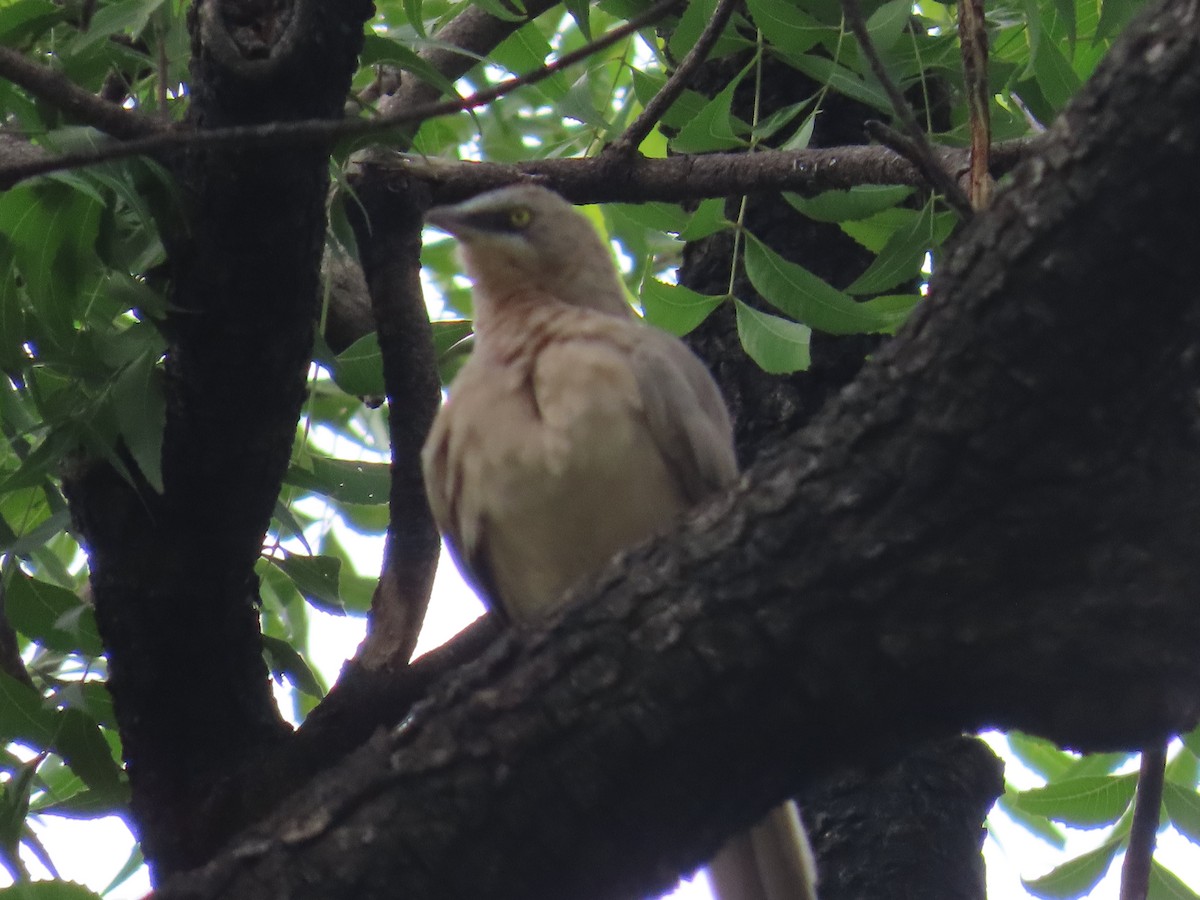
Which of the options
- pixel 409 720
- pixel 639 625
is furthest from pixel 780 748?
pixel 409 720

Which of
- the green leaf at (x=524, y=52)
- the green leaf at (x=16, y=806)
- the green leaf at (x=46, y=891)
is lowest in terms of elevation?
the green leaf at (x=46, y=891)

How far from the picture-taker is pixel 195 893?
9.10ft

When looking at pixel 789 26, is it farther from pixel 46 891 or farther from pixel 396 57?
pixel 46 891

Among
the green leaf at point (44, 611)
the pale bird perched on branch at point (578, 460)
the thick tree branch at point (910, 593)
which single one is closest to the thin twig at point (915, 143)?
the thick tree branch at point (910, 593)

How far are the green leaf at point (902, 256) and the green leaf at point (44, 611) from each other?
208 cm

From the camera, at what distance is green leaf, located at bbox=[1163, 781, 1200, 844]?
359 cm

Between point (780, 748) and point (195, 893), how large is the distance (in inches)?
47.4

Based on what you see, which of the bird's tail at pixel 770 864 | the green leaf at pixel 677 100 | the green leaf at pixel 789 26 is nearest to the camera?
the green leaf at pixel 789 26

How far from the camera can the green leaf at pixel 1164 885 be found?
12.1 ft

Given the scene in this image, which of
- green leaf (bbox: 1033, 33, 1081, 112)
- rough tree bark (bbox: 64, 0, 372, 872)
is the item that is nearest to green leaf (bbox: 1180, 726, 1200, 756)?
green leaf (bbox: 1033, 33, 1081, 112)

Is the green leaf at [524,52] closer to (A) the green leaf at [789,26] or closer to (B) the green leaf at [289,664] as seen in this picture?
(A) the green leaf at [789,26]

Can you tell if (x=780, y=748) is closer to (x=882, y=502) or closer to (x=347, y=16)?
(x=882, y=502)

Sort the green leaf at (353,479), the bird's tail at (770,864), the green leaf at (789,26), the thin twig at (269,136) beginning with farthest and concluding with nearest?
1. the green leaf at (353,479)
2. the bird's tail at (770,864)
3. the green leaf at (789,26)
4. the thin twig at (269,136)

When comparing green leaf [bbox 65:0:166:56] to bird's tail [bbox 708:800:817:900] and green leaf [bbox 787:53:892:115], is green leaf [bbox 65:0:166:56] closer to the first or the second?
green leaf [bbox 787:53:892:115]
